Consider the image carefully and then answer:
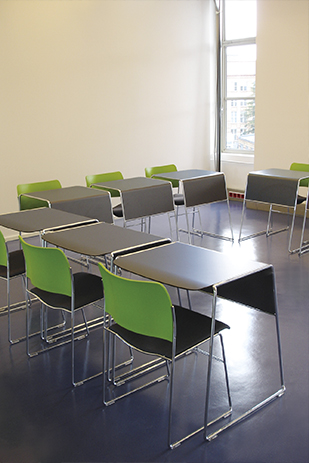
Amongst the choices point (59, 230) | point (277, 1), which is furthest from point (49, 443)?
point (277, 1)

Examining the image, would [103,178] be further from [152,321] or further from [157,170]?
[152,321]

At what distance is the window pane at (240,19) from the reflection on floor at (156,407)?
5550 mm

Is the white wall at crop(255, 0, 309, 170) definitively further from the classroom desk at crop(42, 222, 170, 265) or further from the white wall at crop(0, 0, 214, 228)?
the classroom desk at crop(42, 222, 170, 265)

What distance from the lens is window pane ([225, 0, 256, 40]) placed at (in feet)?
25.3

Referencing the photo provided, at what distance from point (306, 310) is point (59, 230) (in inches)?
76.7

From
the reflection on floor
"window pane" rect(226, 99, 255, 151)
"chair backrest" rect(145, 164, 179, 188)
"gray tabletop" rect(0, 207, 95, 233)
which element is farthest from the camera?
"window pane" rect(226, 99, 255, 151)

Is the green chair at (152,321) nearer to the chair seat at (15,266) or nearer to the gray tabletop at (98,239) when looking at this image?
the gray tabletop at (98,239)

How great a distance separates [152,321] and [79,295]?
88 cm

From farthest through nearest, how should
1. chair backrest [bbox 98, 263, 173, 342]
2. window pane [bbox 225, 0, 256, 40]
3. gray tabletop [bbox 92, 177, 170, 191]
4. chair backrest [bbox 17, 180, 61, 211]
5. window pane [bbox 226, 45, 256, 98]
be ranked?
window pane [bbox 226, 45, 256, 98], window pane [bbox 225, 0, 256, 40], gray tabletop [bbox 92, 177, 170, 191], chair backrest [bbox 17, 180, 61, 211], chair backrest [bbox 98, 263, 173, 342]

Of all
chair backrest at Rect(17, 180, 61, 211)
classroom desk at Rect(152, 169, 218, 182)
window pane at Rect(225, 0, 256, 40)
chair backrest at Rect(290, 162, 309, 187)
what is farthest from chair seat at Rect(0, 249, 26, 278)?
window pane at Rect(225, 0, 256, 40)

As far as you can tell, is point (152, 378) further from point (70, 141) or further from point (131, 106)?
point (131, 106)

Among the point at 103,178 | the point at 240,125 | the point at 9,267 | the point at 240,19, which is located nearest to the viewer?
the point at 9,267

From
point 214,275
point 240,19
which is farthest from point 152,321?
point 240,19

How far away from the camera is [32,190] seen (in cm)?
496
